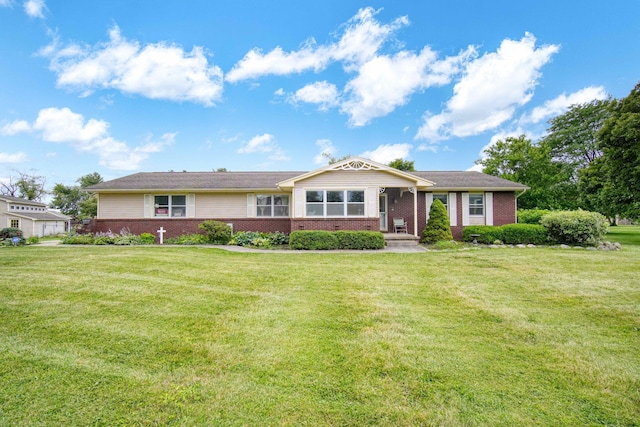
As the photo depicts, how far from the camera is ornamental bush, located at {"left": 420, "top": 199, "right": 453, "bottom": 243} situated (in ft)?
47.1

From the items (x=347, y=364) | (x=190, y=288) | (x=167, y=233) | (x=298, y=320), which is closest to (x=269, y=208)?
(x=167, y=233)

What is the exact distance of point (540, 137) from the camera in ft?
107

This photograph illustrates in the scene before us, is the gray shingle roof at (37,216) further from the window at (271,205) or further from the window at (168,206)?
the window at (271,205)

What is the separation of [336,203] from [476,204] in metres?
8.19

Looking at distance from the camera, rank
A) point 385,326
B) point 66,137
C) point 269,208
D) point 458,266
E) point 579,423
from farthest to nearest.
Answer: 1. point 66,137
2. point 269,208
3. point 458,266
4. point 385,326
5. point 579,423

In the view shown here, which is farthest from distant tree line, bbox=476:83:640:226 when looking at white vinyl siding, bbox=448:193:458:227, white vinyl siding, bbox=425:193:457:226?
white vinyl siding, bbox=425:193:457:226

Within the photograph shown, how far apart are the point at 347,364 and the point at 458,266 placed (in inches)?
264

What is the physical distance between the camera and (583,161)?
29250mm

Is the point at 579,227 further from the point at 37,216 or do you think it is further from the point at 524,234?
the point at 37,216

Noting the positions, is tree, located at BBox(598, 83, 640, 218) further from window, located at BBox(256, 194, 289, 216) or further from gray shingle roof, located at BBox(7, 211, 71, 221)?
gray shingle roof, located at BBox(7, 211, 71, 221)

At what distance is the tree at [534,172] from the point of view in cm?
2708

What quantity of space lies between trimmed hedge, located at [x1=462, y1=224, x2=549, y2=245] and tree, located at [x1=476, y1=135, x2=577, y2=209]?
1642 centimetres

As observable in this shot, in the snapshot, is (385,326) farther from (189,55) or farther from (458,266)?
(189,55)

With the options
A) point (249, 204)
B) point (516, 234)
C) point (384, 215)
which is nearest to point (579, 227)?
point (516, 234)
